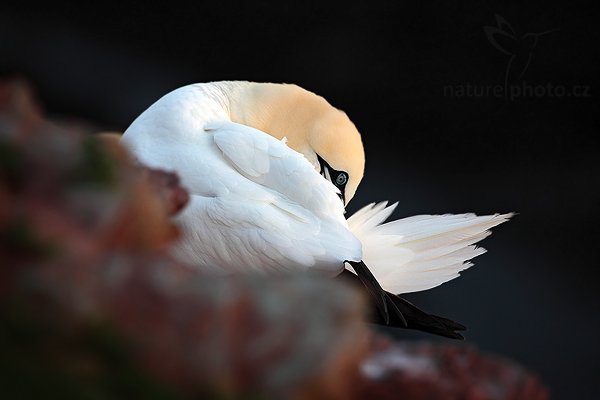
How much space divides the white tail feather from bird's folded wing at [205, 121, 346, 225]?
0.19m

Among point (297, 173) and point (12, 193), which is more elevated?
point (297, 173)

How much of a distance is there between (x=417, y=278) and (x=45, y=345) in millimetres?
1394

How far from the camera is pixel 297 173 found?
1.48 m

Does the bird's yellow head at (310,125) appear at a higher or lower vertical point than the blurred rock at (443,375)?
higher

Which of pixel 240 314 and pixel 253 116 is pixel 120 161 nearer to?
pixel 240 314

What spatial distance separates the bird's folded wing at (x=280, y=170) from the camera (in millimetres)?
1466

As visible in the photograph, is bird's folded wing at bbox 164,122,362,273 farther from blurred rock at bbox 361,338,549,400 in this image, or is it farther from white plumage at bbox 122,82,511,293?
blurred rock at bbox 361,338,549,400

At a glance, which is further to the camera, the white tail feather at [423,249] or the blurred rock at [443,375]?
the white tail feather at [423,249]

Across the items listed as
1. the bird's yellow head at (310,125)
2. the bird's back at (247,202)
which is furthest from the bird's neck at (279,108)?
the bird's back at (247,202)

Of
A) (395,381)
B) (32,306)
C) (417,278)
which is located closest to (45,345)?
(32,306)

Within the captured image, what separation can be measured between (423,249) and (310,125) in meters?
0.32

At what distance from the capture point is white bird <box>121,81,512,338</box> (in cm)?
141

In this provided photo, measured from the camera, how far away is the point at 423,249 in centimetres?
168

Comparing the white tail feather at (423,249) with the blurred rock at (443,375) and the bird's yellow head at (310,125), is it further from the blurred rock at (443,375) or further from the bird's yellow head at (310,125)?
the blurred rock at (443,375)
